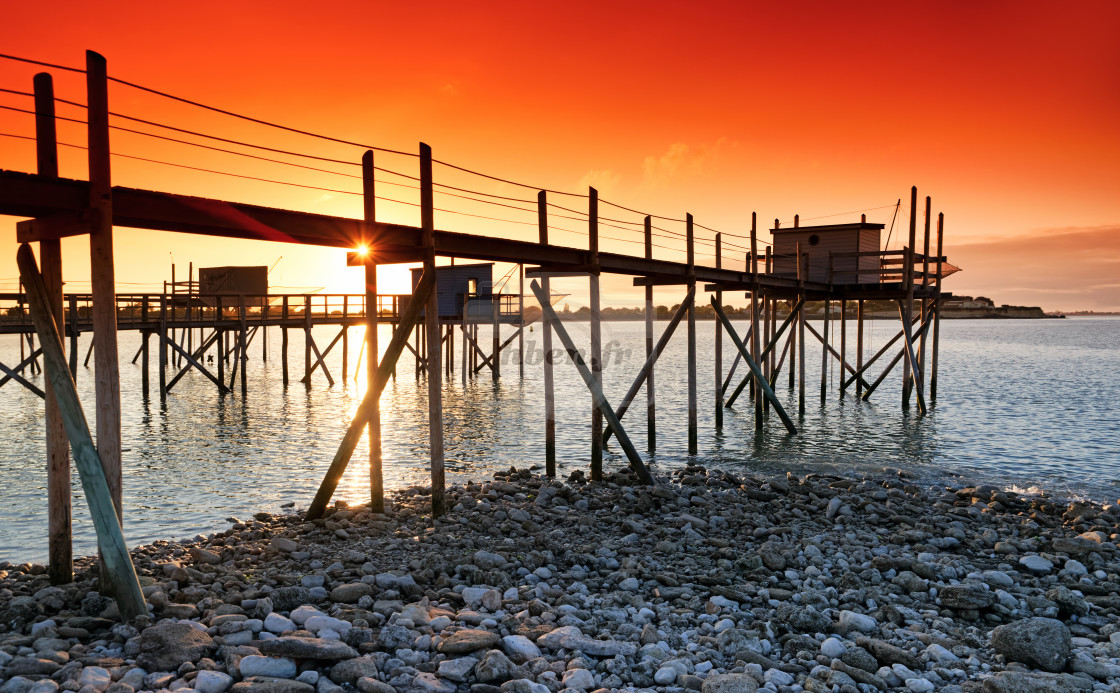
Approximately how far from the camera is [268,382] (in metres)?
37.0

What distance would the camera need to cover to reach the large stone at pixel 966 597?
729cm

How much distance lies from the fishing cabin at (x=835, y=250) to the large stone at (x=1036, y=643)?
1968 centimetres

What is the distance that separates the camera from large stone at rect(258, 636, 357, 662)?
571 cm

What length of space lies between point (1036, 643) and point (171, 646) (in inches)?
292

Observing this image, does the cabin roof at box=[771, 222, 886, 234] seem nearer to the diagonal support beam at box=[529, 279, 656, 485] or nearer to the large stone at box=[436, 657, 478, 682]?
the diagonal support beam at box=[529, 279, 656, 485]

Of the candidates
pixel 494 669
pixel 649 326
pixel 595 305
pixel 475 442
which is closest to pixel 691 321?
pixel 649 326

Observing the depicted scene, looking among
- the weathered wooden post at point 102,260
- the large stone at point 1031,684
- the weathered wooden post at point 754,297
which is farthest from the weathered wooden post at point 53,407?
the weathered wooden post at point 754,297

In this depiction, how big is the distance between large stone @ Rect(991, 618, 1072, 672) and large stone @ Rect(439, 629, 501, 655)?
4.59 metres

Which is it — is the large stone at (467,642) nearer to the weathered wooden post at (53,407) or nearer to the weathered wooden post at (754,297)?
the weathered wooden post at (53,407)

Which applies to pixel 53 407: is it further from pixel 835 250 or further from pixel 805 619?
pixel 835 250

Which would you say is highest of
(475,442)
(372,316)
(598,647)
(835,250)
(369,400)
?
(835,250)

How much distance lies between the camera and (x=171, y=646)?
5.71 meters

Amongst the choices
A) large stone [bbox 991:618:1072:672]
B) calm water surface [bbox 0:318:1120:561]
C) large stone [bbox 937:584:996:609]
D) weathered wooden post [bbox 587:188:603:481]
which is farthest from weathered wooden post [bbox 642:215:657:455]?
large stone [bbox 991:618:1072:672]

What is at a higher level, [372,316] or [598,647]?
[372,316]
